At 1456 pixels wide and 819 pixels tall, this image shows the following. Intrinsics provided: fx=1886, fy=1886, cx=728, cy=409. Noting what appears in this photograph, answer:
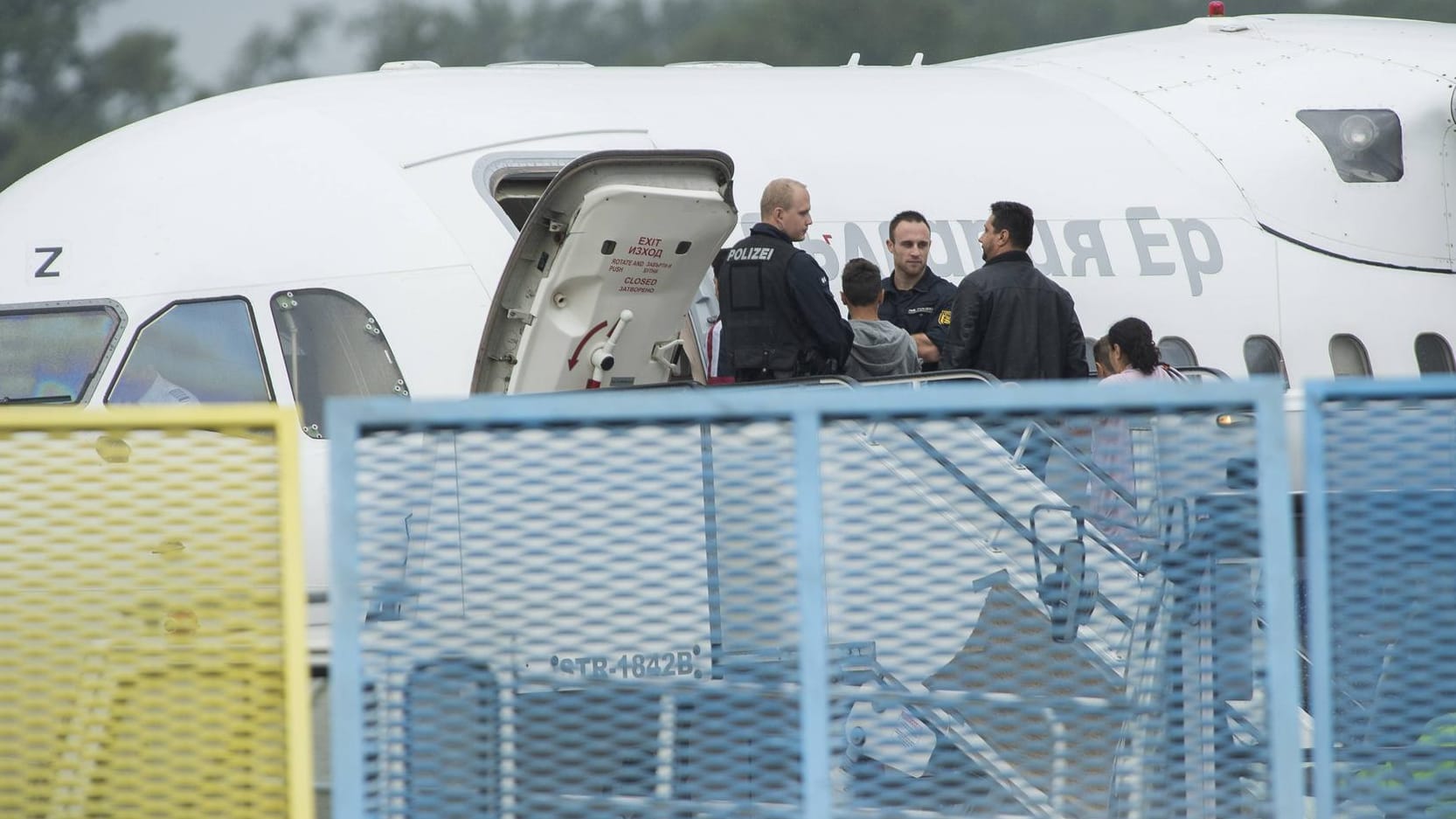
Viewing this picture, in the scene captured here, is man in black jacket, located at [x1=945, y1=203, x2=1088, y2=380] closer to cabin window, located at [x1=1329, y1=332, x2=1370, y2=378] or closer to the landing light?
cabin window, located at [x1=1329, y1=332, x2=1370, y2=378]

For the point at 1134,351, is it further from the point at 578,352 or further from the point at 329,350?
the point at 329,350

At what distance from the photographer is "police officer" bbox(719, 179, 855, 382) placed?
25.6ft

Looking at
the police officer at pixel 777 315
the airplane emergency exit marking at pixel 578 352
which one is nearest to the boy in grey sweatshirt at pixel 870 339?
the police officer at pixel 777 315

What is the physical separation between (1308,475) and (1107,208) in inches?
230

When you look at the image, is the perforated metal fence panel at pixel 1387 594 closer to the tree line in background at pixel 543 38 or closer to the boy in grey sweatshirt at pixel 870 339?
the boy in grey sweatshirt at pixel 870 339

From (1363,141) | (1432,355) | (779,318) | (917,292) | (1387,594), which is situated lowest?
(1387,594)

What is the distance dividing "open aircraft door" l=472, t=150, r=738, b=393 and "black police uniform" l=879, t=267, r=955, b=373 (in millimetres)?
1470

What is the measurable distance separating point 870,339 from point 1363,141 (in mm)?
4161

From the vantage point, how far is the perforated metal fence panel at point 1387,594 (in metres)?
4.16

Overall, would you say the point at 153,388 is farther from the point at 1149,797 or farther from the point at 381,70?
the point at 1149,797

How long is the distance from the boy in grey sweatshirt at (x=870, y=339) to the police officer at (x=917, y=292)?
0.60 meters

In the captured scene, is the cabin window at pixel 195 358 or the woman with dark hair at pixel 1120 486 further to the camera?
the cabin window at pixel 195 358

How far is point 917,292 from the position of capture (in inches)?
354

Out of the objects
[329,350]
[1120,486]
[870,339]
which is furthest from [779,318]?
[1120,486]
